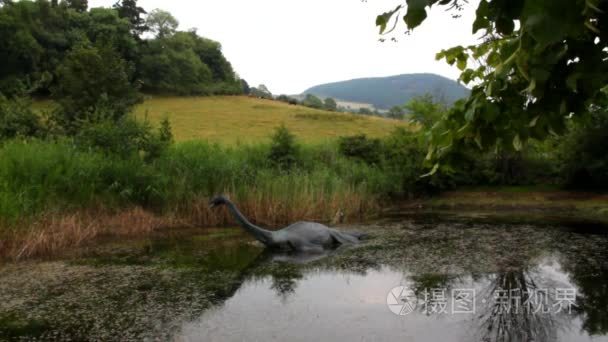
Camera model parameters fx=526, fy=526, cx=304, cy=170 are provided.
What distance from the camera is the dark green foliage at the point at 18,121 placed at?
1091 cm

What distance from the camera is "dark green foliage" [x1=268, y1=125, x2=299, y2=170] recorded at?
13.0m

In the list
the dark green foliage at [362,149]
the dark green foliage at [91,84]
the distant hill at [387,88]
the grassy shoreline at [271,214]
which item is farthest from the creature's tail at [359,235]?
the distant hill at [387,88]

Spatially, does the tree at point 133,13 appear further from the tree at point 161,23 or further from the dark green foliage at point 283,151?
the dark green foliage at point 283,151

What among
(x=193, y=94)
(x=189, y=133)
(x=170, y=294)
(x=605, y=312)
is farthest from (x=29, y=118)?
(x=193, y=94)

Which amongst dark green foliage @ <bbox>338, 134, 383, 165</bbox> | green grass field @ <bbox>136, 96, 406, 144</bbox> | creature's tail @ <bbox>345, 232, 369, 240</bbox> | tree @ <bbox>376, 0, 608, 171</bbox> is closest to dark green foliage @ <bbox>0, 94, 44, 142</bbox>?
creature's tail @ <bbox>345, 232, 369, 240</bbox>

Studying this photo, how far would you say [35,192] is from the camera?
7.89m

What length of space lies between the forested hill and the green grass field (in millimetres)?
3233

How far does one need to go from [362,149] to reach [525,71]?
535 inches

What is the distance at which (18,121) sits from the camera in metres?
11.1

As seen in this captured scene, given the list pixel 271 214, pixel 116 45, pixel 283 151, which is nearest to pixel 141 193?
pixel 271 214

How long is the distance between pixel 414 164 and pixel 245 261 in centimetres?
838

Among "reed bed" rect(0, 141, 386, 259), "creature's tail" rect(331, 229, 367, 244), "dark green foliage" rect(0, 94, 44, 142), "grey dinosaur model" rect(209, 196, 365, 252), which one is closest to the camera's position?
"grey dinosaur model" rect(209, 196, 365, 252)

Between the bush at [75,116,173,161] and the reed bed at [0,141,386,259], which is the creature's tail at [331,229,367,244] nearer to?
the reed bed at [0,141,386,259]

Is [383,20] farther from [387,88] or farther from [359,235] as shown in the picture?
[387,88]
